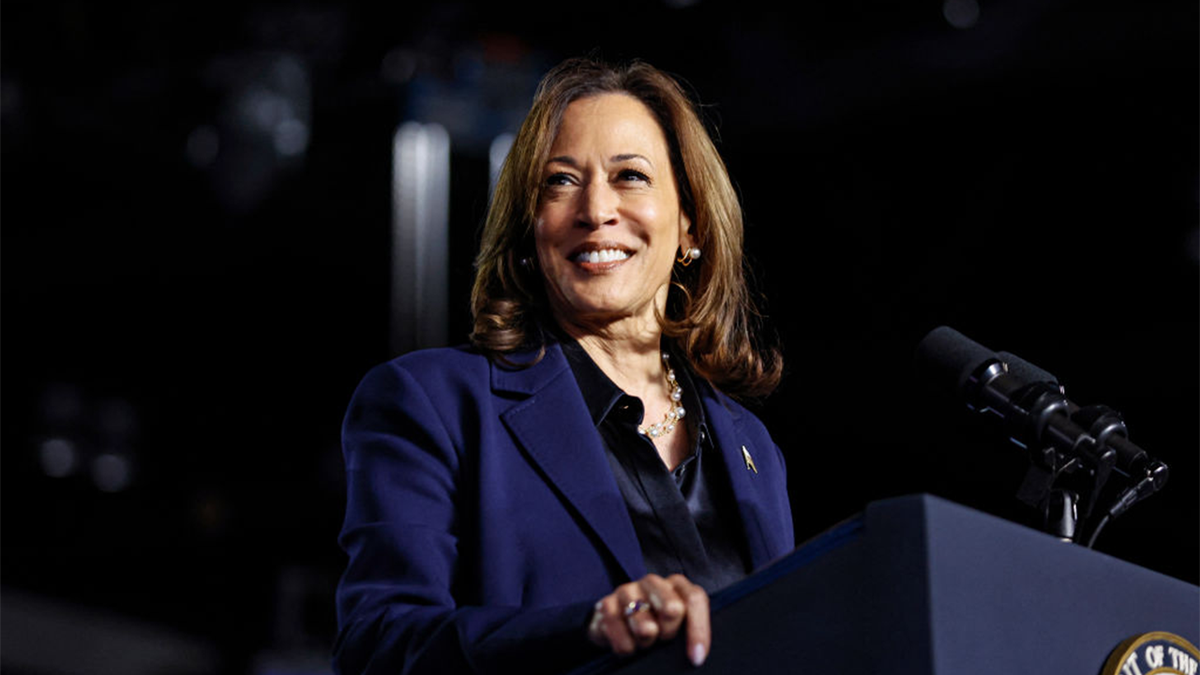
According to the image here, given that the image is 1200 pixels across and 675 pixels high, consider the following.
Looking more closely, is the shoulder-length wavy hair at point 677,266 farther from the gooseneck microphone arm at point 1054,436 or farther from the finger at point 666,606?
the finger at point 666,606

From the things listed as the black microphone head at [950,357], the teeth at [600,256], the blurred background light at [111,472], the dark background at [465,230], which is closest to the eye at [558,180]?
the teeth at [600,256]

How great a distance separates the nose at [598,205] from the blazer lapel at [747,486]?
272 mm

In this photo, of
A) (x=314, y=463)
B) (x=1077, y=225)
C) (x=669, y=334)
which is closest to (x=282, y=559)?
(x=314, y=463)

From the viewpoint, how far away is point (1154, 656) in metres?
1.10

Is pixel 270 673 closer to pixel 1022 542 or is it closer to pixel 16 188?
pixel 16 188

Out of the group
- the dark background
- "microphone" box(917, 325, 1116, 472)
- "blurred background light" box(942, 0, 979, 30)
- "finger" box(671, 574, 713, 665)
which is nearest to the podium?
"finger" box(671, 574, 713, 665)

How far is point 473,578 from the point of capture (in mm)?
1357

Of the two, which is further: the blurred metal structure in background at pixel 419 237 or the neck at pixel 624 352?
the blurred metal structure in background at pixel 419 237

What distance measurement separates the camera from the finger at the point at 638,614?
98cm

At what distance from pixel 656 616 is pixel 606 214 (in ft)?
2.45

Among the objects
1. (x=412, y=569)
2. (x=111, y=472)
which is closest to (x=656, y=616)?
(x=412, y=569)

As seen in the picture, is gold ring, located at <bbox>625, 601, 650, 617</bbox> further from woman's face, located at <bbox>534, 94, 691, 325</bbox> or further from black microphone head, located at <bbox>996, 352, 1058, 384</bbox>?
woman's face, located at <bbox>534, 94, 691, 325</bbox>

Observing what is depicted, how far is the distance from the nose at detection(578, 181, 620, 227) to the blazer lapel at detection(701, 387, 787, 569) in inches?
10.7

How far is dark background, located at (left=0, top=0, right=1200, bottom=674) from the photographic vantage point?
450cm
